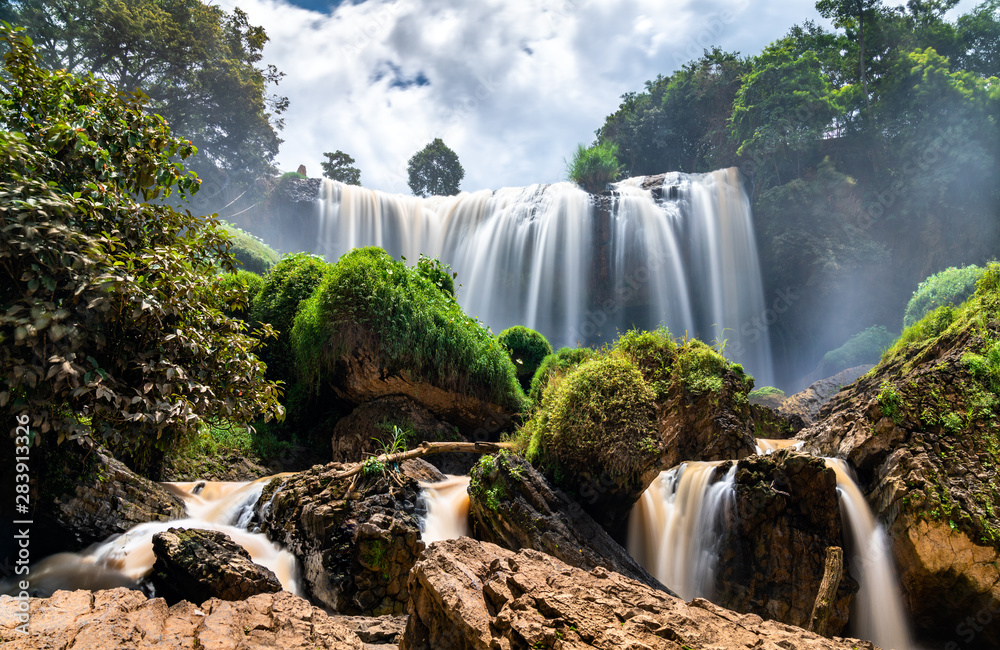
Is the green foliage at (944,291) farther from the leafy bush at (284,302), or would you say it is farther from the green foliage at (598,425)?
the leafy bush at (284,302)

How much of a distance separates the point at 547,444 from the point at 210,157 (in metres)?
28.3

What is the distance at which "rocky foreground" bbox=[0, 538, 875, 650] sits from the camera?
2.30m

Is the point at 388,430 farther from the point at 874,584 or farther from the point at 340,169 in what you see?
Result: the point at 340,169

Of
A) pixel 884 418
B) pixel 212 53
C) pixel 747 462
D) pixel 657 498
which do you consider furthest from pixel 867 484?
pixel 212 53

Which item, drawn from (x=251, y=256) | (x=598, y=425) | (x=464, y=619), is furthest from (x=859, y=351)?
(x=251, y=256)

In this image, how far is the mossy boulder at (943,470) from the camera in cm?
495

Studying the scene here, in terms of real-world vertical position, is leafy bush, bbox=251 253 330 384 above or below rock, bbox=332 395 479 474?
above

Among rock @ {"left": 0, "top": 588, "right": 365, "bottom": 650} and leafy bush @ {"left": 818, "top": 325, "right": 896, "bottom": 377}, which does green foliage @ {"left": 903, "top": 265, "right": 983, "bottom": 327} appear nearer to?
leafy bush @ {"left": 818, "top": 325, "right": 896, "bottom": 377}

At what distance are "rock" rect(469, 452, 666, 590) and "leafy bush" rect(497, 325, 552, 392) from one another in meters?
7.88

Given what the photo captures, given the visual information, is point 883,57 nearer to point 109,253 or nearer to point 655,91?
point 655,91

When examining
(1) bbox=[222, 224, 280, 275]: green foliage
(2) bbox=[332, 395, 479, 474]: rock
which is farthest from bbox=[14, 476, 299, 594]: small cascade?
(1) bbox=[222, 224, 280, 275]: green foliage

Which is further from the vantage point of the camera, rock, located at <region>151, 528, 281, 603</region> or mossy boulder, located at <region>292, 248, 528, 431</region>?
mossy boulder, located at <region>292, 248, 528, 431</region>

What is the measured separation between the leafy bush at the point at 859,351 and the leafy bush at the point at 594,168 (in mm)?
11585

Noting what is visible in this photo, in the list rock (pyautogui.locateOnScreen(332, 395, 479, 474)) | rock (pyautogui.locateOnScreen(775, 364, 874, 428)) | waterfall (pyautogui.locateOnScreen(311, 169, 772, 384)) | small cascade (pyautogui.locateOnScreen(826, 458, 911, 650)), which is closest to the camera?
small cascade (pyautogui.locateOnScreen(826, 458, 911, 650))
